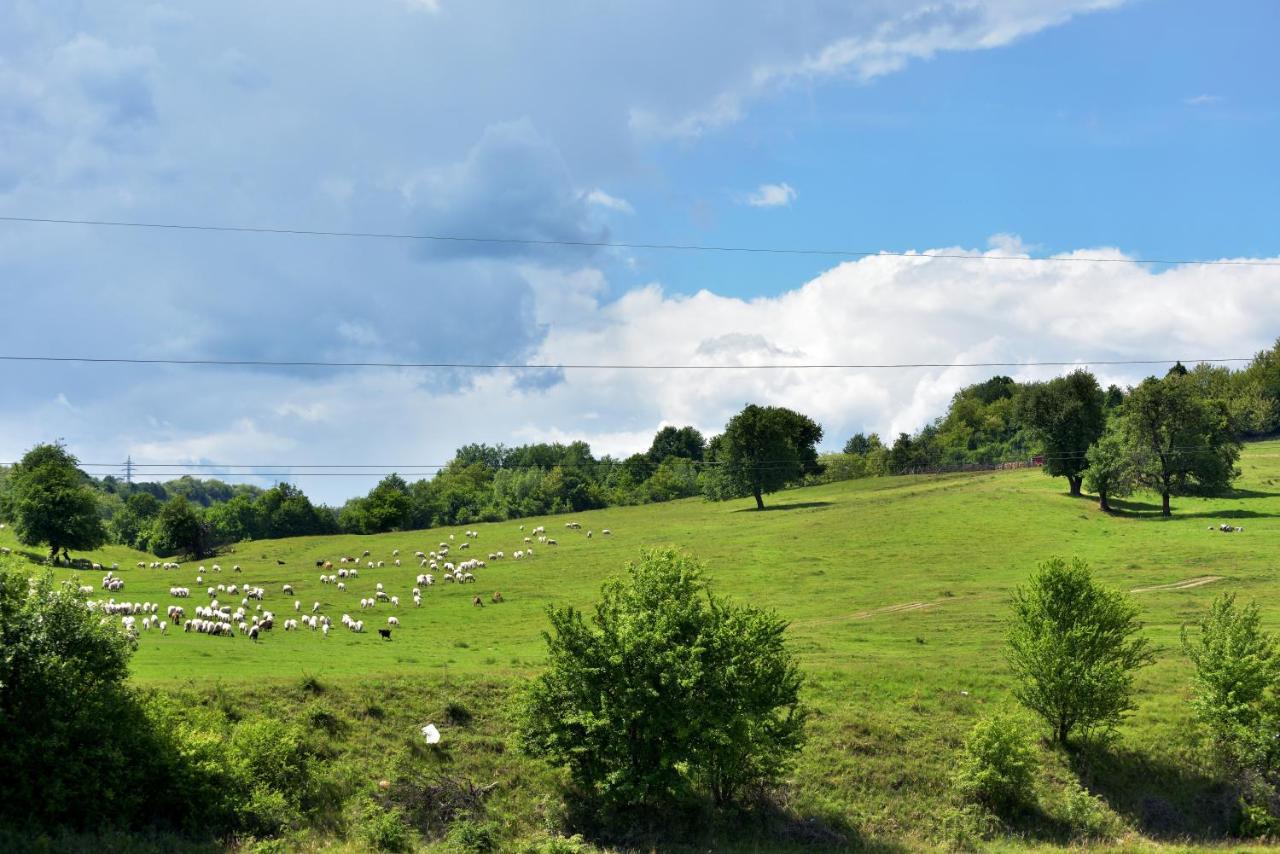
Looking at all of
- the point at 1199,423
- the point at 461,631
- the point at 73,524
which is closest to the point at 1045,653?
the point at 461,631

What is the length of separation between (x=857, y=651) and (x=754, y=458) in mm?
70684

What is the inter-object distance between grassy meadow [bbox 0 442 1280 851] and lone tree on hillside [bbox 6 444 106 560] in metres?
3.75

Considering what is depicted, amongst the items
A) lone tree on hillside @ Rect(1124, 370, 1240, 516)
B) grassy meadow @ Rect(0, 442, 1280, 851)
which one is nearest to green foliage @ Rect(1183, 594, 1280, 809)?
grassy meadow @ Rect(0, 442, 1280, 851)

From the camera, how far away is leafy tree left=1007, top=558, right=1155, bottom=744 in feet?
138

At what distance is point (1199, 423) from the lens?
95250mm

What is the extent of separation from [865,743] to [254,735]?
1030 inches

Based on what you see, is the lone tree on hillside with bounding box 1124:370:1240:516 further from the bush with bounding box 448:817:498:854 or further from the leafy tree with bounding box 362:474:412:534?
the leafy tree with bounding box 362:474:412:534

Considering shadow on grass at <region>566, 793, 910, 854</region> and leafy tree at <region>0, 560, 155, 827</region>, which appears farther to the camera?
shadow on grass at <region>566, 793, 910, 854</region>

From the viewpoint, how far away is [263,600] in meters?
67.5

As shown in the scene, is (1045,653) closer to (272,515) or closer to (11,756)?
(11,756)

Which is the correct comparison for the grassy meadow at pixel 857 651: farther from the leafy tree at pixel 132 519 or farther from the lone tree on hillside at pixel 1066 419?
the leafy tree at pixel 132 519

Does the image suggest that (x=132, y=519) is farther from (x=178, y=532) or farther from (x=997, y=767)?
(x=997, y=767)

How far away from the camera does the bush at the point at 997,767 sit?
38500 millimetres

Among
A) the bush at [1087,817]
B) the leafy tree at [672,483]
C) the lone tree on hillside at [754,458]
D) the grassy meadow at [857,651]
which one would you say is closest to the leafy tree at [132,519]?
the grassy meadow at [857,651]
